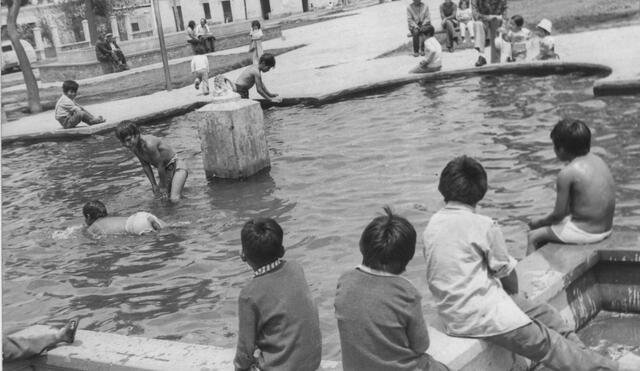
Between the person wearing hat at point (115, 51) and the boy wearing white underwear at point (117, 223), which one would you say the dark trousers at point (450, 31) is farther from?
the person wearing hat at point (115, 51)

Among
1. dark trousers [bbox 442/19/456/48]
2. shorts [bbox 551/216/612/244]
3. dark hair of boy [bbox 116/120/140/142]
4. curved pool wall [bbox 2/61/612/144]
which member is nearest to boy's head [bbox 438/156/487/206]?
shorts [bbox 551/216/612/244]

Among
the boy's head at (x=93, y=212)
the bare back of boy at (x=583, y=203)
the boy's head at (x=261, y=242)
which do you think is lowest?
the boy's head at (x=93, y=212)

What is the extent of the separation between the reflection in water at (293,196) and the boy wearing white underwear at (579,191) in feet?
4.38

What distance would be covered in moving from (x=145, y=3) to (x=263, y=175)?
6120cm

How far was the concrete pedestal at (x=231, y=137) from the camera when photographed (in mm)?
10414

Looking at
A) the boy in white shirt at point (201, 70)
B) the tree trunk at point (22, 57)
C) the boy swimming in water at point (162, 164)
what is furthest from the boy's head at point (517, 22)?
the tree trunk at point (22, 57)

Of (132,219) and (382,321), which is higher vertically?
(382,321)

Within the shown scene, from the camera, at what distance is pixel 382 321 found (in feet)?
11.3

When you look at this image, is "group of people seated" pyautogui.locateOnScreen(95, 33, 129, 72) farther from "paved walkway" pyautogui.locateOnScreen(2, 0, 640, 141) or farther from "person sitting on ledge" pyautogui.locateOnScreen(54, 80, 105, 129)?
"person sitting on ledge" pyautogui.locateOnScreen(54, 80, 105, 129)

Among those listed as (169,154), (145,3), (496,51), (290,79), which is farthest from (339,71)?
(145,3)

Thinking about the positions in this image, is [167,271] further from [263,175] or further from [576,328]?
[576,328]

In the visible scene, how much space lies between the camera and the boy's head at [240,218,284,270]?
3725 mm

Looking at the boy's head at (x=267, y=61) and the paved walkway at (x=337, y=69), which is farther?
the paved walkway at (x=337, y=69)

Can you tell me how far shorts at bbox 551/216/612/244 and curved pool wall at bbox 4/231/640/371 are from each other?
6 centimetres
